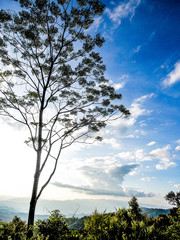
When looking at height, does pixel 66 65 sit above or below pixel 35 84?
above

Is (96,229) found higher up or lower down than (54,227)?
higher up

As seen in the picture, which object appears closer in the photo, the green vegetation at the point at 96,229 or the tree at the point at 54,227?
the green vegetation at the point at 96,229

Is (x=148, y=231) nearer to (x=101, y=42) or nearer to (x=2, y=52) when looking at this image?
(x=101, y=42)

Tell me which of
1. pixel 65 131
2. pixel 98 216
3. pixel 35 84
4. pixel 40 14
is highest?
pixel 40 14

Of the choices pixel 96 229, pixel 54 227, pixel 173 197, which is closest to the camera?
pixel 96 229

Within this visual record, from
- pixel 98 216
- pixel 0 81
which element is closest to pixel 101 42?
pixel 0 81

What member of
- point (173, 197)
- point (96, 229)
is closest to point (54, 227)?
A: point (96, 229)

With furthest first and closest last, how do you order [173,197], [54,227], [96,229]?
[173,197] < [54,227] < [96,229]

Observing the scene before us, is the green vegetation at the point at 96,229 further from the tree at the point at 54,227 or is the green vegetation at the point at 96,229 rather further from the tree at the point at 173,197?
the tree at the point at 173,197

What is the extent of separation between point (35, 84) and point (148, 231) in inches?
456

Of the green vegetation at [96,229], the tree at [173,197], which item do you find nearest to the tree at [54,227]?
the green vegetation at [96,229]

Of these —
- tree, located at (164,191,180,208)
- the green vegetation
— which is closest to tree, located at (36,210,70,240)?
the green vegetation

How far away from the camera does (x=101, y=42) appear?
35.5ft

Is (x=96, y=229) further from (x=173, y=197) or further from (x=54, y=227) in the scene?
(x=173, y=197)
